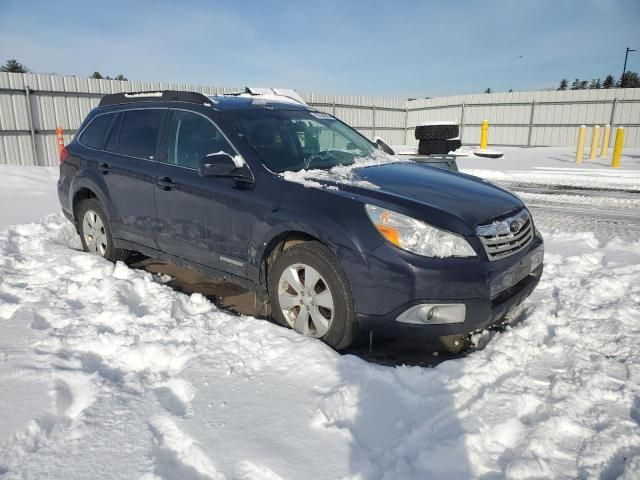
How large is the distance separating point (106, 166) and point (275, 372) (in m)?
2.95

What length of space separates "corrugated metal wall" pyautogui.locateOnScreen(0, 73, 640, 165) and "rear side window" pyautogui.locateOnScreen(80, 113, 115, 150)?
36.1 ft

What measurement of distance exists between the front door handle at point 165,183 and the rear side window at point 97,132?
1218 millimetres

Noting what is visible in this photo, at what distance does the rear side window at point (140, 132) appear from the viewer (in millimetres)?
4086

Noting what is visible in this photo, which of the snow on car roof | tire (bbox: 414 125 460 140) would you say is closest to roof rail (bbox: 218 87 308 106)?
the snow on car roof

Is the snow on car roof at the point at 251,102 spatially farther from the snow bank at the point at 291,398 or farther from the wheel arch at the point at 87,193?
the snow bank at the point at 291,398

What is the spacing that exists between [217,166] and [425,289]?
1.65m

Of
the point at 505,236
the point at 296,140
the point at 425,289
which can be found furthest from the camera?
the point at 296,140

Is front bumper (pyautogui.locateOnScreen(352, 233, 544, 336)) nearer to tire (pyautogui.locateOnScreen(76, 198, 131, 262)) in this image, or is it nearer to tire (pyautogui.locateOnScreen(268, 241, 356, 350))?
tire (pyautogui.locateOnScreen(268, 241, 356, 350))

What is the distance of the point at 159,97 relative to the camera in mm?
4160

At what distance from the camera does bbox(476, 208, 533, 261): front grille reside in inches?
111

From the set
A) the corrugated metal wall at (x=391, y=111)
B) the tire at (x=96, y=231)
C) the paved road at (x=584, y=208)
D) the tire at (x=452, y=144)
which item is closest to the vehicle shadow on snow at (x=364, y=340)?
the tire at (x=96, y=231)

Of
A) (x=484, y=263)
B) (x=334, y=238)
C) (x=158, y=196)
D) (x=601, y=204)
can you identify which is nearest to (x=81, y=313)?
(x=158, y=196)

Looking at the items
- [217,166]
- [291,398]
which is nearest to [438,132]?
[217,166]

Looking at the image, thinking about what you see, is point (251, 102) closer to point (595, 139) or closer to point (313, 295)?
point (313, 295)
